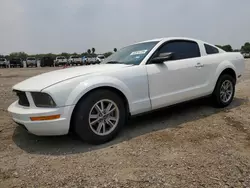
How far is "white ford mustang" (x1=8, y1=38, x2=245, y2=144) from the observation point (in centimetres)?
325

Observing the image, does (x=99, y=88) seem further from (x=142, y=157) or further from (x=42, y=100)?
(x=142, y=157)

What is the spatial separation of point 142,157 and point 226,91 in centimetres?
300

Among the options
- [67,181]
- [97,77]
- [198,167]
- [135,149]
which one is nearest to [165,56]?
[97,77]

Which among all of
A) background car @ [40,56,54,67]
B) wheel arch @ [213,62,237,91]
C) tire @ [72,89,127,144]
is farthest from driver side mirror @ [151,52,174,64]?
background car @ [40,56,54,67]

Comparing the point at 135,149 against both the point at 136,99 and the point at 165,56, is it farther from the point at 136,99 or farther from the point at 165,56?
the point at 165,56

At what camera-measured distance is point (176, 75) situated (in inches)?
168

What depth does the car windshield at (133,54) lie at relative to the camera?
4136mm

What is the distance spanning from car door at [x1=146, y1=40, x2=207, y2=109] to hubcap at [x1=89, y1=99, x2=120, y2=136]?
0.69 m

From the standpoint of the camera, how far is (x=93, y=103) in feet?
11.1

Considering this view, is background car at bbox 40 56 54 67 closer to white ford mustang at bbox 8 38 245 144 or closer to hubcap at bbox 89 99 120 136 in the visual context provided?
white ford mustang at bbox 8 38 245 144

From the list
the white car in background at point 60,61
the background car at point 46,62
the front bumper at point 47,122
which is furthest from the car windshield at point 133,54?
the background car at point 46,62

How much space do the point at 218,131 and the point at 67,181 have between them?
235cm

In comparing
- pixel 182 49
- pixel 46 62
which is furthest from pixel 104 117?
pixel 46 62

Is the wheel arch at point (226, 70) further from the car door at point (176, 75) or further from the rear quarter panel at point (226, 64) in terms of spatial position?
the car door at point (176, 75)
